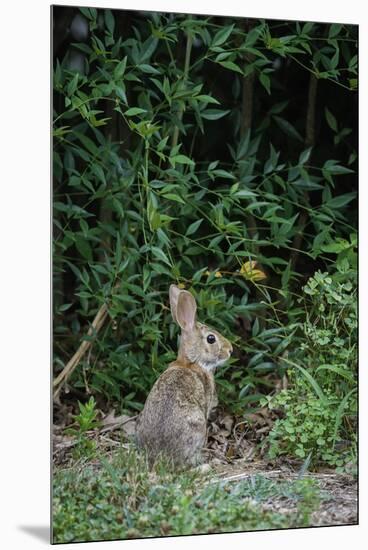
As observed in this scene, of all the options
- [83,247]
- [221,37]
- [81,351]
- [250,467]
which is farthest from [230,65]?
[250,467]

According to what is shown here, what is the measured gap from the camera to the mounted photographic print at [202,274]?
5.51 m

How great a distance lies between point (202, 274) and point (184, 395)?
60 cm

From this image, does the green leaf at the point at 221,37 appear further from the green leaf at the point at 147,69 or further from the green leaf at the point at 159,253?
the green leaf at the point at 159,253

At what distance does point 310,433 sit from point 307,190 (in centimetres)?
120

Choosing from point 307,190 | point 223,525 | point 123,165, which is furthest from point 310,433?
point 123,165

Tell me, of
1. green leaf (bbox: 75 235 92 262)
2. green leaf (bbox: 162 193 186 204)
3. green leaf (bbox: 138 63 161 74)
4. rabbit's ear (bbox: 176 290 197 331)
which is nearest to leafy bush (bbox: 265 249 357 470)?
rabbit's ear (bbox: 176 290 197 331)

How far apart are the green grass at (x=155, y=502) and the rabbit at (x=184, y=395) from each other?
0.09m

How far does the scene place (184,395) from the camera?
5.63 meters

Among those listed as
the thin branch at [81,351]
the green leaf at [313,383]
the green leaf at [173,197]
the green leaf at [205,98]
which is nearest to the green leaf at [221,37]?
the green leaf at [205,98]

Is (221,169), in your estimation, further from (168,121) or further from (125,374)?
(125,374)

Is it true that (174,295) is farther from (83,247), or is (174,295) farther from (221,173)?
(221,173)

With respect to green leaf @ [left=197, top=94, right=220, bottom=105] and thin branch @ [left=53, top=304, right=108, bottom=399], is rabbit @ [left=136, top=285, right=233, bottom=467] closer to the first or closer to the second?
thin branch @ [left=53, top=304, right=108, bottom=399]

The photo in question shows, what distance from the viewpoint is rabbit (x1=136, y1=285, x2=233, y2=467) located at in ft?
18.3

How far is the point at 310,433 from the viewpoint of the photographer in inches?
231
